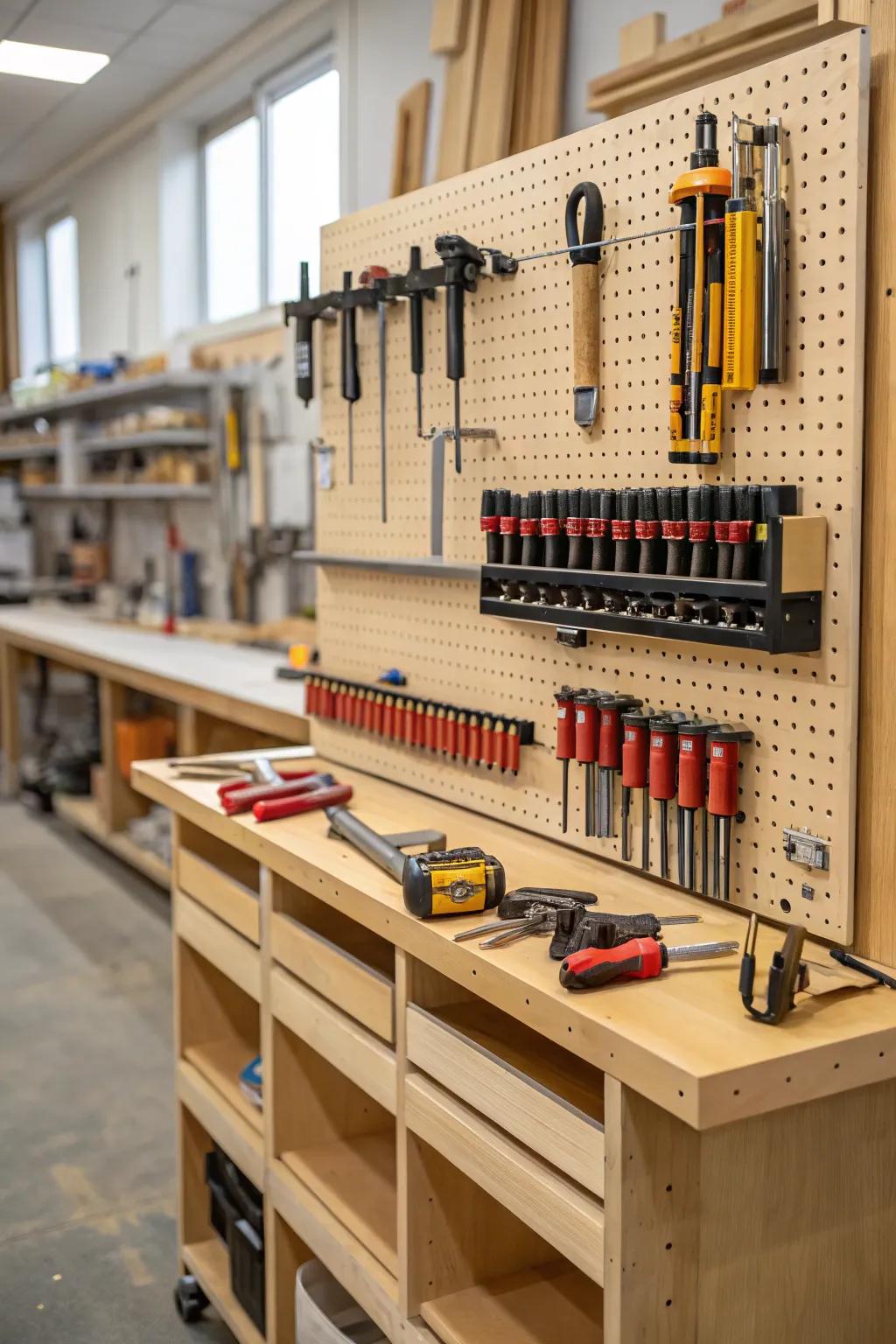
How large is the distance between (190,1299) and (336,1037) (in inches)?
31.4

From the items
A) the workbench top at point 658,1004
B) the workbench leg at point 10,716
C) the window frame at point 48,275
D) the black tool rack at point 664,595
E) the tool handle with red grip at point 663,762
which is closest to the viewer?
the workbench top at point 658,1004

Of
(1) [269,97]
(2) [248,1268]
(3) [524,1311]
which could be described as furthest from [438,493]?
(1) [269,97]

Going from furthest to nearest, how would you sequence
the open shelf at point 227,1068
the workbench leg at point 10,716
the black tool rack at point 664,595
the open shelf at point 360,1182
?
the workbench leg at point 10,716
the open shelf at point 227,1068
the open shelf at point 360,1182
the black tool rack at point 664,595

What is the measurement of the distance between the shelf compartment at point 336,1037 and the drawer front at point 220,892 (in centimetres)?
12

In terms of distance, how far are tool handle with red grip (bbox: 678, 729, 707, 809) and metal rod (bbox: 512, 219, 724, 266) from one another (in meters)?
0.61

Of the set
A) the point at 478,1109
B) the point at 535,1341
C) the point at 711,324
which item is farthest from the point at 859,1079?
the point at 711,324

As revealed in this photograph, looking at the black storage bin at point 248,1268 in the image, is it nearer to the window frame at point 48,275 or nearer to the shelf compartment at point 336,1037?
the shelf compartment at point 336,1037

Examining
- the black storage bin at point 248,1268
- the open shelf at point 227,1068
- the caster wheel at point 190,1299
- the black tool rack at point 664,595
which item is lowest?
the caster wheel at point 190,1299

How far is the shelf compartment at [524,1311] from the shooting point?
153 cm

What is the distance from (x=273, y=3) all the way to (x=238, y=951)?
395 centimetres

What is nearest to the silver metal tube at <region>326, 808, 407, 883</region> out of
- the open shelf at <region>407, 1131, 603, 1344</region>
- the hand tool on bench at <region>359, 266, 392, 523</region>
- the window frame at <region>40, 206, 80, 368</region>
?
the open shelf at <region>407, 1131, 603, 1344</region>

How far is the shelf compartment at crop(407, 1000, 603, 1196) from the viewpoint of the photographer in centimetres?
126

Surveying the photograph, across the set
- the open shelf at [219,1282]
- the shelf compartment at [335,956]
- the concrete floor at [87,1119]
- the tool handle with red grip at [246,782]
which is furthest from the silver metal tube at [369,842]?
the concrete floor at [87,1119]

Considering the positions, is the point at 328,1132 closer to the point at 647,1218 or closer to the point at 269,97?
the point at 647,1218
